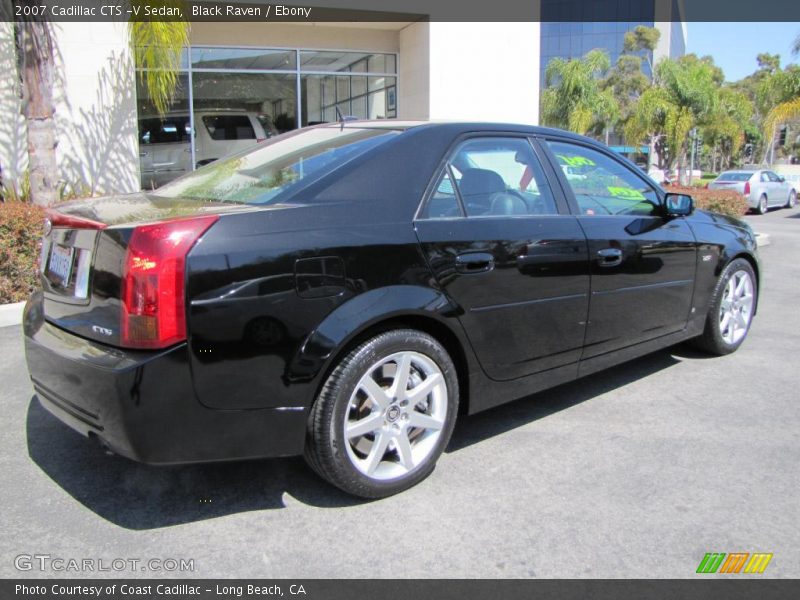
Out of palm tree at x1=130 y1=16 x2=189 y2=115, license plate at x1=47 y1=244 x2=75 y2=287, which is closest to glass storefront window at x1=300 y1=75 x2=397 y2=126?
palm tree at x1=130 y1=16 x2=189 y2=115

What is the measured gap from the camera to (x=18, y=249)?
601cm

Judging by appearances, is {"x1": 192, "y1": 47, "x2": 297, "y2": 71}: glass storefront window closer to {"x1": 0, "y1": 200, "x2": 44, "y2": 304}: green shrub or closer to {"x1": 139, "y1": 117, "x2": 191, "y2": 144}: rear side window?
{"x1": 139, "y1": 117, "x2": 191, "y2": 144}: rear side window

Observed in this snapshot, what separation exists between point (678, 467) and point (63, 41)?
402 inches

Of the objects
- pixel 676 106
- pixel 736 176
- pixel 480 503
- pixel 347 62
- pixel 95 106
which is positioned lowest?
pixel 480 503

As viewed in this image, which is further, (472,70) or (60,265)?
(472,70)

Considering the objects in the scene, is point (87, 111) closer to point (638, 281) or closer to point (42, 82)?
point (42, 82)

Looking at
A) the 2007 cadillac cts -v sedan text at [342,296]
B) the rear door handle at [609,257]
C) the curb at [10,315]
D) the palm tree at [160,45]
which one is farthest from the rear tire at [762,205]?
the curb at [10,315]

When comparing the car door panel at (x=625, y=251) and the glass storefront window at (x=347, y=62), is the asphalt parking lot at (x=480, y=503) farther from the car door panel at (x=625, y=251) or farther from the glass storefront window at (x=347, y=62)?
the glass storefront window at (x=347, y=62)

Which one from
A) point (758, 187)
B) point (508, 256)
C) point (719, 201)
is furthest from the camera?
point (758, 187)

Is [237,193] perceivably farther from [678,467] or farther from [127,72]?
[127,72]

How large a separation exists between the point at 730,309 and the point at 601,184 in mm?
1802

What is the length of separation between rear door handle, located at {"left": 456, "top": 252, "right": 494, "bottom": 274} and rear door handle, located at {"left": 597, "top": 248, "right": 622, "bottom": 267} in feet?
2.89

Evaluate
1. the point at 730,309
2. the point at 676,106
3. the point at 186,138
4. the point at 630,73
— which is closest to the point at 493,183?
the point at 730,309
